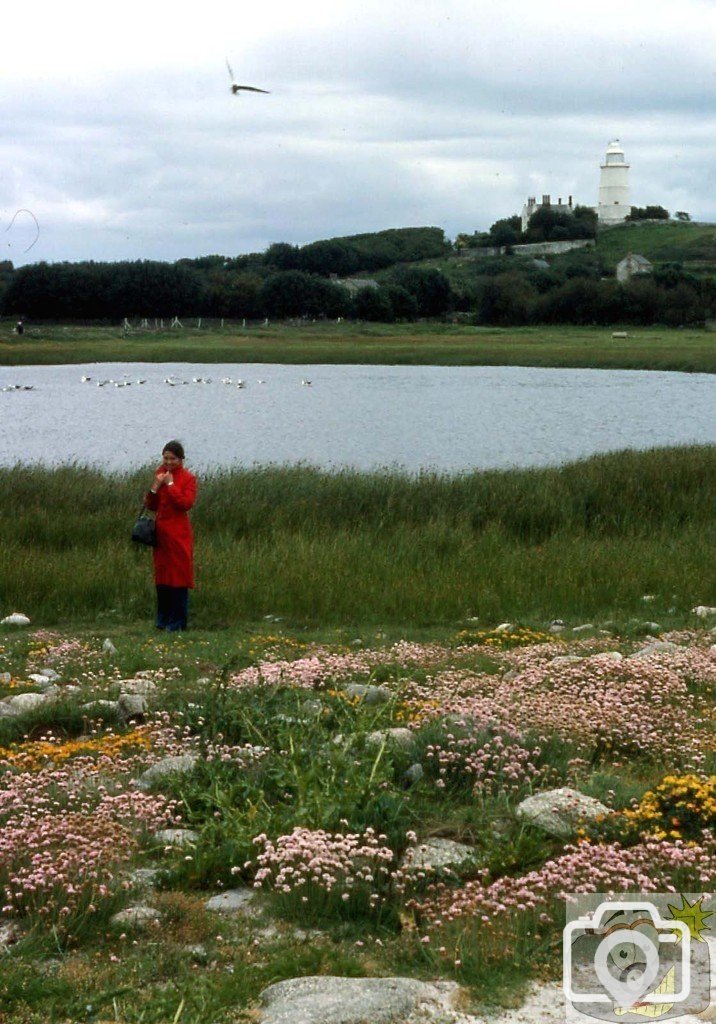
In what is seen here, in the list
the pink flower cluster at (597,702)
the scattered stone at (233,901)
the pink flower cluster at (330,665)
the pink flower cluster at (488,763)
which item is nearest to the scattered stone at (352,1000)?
the scattered stone at (233,901)

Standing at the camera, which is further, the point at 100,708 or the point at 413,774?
the point at 100,708

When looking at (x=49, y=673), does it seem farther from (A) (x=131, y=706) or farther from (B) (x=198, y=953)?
(B) (x=198, y=953)

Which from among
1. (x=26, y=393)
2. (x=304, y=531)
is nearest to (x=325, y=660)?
(x=304, y=531)

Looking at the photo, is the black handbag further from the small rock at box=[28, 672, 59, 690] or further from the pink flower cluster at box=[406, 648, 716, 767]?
the pink flower cluster at box=[406, 648, 716, 767]

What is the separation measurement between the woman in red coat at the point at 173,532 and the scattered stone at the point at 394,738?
19.7 ft

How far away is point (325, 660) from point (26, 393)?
206 feet

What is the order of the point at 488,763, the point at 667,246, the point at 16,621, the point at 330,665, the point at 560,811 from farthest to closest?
1. the point at 667,246
2. the point at 16,621
3. the point at 330,665
4. the point at 488,763
5. the point at 560,811

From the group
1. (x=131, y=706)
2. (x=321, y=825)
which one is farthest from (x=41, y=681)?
(x=321, y=825)

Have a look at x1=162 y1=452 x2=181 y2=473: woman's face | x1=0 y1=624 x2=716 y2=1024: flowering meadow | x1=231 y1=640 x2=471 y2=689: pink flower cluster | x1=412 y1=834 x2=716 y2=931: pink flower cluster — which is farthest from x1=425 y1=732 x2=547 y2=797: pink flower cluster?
x1=162 y1=452 x2=181 y2=473: woman's face

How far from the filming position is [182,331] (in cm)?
12469

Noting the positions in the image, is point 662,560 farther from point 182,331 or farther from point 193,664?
point 182,331

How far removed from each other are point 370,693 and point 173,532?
187 inches

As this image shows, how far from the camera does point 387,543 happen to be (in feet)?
61.4

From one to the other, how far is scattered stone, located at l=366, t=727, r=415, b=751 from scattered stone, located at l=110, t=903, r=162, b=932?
1.87 metres
